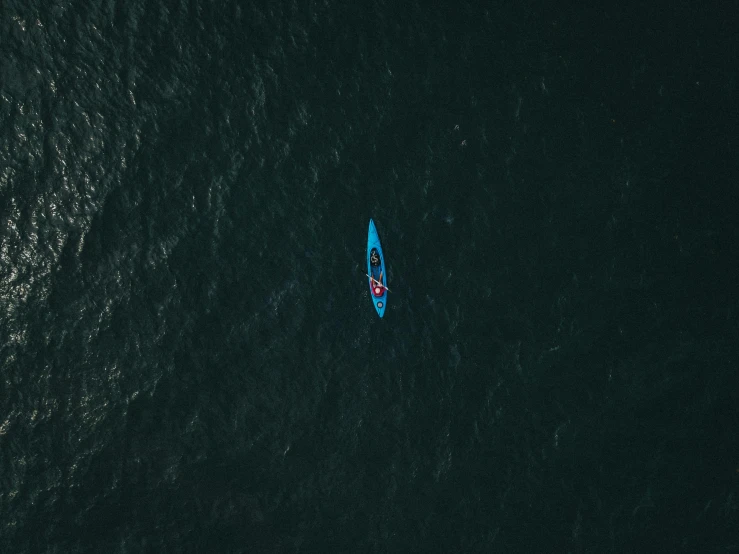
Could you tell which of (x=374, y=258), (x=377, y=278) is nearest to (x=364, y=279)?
(x=377, y=278)

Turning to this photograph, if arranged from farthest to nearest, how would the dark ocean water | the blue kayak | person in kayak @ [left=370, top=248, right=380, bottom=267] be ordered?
person in kayak @ [left=370, top=248, right=380, bottom=267] < the blue kayak < the dark ocean water

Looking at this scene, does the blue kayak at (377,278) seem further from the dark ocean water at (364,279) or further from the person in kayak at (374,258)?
the dark ocean water at (364,279)

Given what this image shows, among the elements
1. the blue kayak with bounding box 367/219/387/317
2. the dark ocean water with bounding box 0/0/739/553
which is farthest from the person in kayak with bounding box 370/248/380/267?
the dark ocean water with bounding box 0/0/739/553

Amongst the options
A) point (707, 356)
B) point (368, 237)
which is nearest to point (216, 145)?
point (368, 237)

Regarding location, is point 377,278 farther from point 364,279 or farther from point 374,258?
point 374,258

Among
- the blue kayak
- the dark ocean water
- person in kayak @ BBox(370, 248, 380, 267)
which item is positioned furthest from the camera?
person in kayak @ BBox(370, 248, 380, 267)

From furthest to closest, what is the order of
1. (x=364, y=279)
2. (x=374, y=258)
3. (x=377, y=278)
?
(x=374, y=258)
(x=364, y=279)
(x=377, y=278)

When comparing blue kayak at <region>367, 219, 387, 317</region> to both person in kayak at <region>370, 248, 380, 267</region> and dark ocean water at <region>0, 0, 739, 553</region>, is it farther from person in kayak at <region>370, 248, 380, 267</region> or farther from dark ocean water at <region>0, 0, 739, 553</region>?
dark ocean water at <region>0, 0, 739, 553</region>

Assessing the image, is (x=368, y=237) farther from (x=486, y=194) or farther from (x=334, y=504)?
(x=334, y=504)

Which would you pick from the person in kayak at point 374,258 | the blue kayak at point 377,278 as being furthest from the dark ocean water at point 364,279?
the person in kayak at point 374,258
